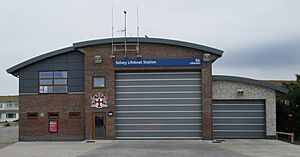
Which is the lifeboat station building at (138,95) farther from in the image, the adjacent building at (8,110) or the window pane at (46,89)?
the adjacent building at (8,110)

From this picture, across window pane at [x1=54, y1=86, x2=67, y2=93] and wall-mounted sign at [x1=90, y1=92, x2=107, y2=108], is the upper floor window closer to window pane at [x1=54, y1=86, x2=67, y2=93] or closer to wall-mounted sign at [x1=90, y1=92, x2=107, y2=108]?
window pane at [x1=54, y1=86, x2=67, y2=93]

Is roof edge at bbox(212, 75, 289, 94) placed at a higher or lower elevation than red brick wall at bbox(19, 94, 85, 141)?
higher

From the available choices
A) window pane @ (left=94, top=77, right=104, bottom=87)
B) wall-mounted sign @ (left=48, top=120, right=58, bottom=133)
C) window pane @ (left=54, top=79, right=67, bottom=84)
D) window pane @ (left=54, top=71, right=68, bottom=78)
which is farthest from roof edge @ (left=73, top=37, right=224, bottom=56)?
wall-mounted sign @ (left=48, top=120, right=58, bottom=133)

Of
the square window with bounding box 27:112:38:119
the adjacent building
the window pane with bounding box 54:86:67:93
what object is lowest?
the adjacent building

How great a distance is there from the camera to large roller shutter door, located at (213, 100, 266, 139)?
26891mm

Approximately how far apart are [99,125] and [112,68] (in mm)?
3801

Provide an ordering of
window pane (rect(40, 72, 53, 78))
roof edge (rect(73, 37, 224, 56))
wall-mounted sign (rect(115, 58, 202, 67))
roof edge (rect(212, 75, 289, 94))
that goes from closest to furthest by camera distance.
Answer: roof edge (rect(73, 37, 224, 56))
wall-mounted sign (rect(115, 58, 202, 67))
roof edge (rect(212, 75, 289, 94))
window pane (rect(40, 72, 53, 78))

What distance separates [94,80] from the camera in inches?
1043

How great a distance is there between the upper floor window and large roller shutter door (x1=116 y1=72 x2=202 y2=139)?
363 centimetres

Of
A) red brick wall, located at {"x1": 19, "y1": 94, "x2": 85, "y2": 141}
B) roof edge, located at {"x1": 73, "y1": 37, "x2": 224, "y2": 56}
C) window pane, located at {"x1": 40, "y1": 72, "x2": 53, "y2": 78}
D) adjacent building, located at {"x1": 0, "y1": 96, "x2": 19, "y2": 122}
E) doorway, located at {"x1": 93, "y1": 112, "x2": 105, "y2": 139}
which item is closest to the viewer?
roof edge, located at {"x1": 73, "y1": 37, "x2": 224, "y2": 56}

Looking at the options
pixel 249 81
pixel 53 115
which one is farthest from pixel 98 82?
pixel 249 81

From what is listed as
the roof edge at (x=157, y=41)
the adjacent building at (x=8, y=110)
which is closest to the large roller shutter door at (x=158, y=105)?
the roof edge at (x=157, y=41)

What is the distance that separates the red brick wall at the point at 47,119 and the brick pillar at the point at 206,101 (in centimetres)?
788

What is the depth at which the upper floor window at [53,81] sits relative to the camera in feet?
88.7
